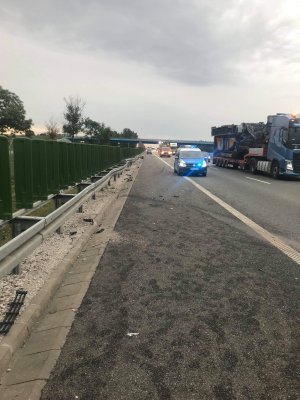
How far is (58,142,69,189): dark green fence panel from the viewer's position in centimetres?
802

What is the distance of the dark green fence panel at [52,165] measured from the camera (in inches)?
265

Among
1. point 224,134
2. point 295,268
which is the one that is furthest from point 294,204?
point 224,134

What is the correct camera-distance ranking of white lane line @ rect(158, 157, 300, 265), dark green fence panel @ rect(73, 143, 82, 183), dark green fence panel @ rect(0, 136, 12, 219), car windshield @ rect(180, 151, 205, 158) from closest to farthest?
dark green fence panel @ rect(0, 136, 12, 219) < white lane line @ rect(158, 157, 300, 265) < dark green fence panel @ rect(73, 143, 82, 183) < car windshield @ rect(180, 151, 205, 158)

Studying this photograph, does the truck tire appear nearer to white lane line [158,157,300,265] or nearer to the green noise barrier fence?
white lane line [158,157,300,265]

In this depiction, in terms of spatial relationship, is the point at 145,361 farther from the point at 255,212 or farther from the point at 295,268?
the point at 255,212

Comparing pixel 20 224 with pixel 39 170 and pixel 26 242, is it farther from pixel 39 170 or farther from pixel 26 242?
pixel 39 170

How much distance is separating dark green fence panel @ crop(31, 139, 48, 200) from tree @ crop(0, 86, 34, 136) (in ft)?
349

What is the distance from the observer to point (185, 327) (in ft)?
12.4

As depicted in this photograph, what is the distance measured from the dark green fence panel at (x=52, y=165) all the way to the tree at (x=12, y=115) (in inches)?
4147

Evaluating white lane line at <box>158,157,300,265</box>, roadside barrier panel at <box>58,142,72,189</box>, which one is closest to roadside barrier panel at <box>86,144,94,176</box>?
roadside barrier panel at <box>58,142,72,189</box>

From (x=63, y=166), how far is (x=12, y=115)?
107 m

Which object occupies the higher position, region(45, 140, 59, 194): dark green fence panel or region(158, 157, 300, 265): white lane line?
region(45, 140, 59, 194): dark green fence panel

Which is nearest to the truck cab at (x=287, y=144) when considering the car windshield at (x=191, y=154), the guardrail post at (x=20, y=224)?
the car windshield at (x=191, y=154)

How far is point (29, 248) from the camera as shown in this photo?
4168 mm
